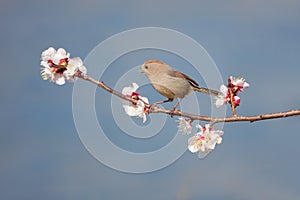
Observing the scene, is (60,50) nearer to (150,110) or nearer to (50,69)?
(50,69)

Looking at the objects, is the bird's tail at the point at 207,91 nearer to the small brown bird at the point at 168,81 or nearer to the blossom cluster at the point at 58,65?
the small brown bird at the point at 168,81

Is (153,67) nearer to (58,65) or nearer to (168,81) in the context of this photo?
(168,81)

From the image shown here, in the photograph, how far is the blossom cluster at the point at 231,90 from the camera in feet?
11.8

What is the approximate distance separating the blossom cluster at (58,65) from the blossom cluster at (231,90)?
1.12 m

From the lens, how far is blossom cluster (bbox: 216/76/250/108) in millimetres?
3611

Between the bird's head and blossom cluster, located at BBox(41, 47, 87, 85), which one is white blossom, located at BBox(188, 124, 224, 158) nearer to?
the bird's head

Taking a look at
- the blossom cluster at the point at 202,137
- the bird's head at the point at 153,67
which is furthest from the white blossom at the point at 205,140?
the bird's head at the point at 153,67

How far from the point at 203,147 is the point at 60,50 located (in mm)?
1228

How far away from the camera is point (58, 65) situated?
333cm

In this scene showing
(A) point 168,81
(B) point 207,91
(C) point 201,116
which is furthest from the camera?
(B) point 207,91

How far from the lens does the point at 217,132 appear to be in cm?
328

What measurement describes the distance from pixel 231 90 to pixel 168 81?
60cm

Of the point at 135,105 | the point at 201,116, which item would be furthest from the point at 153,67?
the point at 201,116

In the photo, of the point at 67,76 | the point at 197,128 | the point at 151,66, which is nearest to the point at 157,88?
the point at 151,66
